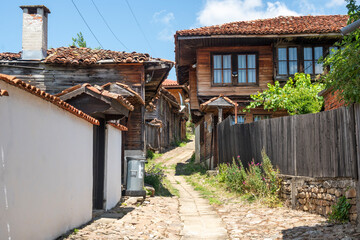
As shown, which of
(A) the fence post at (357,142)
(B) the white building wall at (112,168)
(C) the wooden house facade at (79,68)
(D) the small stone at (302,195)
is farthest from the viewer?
(C) the wooden house facade at (79,68)

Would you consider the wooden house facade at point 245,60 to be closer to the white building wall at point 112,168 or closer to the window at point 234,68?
the window at point 234,68

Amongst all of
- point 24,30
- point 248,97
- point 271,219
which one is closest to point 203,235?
point 271,219

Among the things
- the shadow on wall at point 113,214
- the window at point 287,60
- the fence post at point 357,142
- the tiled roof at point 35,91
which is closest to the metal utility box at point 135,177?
the shadow on wall at point 113,214

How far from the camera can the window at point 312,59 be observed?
1773cm

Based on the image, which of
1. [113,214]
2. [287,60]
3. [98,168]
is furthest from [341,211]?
[287,60]

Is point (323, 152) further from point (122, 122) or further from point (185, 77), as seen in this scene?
point (185, 77)

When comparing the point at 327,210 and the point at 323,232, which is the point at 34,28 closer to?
the point at 327,210

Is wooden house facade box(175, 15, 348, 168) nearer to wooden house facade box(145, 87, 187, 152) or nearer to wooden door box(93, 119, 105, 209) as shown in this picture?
wooden house facade box(145, 87, 187, 152)

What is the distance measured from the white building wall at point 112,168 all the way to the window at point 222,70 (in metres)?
8.75

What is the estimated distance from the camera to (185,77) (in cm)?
2391

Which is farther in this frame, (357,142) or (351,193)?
(351,193)

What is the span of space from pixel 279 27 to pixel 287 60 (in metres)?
1.56

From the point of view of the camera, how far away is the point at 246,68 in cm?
1808

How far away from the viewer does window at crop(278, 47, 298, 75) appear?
17828mm
